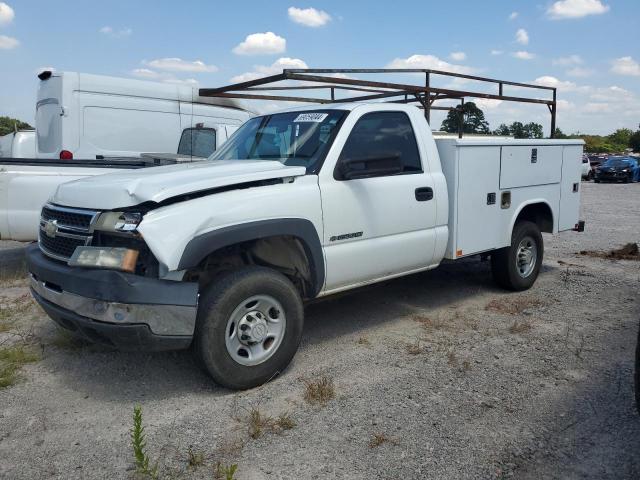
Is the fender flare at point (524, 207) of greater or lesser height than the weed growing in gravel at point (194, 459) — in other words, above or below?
above

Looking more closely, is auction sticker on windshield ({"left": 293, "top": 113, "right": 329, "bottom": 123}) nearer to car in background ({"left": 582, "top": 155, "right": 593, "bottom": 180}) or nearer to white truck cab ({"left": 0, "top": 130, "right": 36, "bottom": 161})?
white truck cab ({"left": 0, "top": 130, "right": 36, "bottom": 161})

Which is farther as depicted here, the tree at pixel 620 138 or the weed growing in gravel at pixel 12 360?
the tree at pixel 620 138

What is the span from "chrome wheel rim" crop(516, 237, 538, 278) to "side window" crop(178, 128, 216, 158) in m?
5.66

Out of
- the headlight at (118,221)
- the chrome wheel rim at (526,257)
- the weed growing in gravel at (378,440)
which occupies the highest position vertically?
the headlight at (118,221)

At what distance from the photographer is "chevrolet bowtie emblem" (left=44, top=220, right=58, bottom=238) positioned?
405 cm

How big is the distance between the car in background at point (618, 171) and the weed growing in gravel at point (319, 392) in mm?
29251

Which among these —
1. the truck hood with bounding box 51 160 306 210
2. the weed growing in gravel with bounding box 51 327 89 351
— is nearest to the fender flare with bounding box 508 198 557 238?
the truck hood with bounding box 51 160 306 210

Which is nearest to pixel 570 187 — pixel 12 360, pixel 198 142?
pixel 12 360

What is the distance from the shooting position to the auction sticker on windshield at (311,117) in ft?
15.9

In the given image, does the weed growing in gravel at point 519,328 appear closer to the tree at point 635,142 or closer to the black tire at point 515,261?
the black tire at point 515,261

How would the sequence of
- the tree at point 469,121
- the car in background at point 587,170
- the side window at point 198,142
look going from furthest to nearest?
the car in background at point 587,170 < the side window at point 198,142 < the tree at point 469,121

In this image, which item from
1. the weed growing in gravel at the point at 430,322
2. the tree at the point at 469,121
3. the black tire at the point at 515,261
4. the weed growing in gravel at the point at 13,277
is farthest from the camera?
the tree at the point at 469,121

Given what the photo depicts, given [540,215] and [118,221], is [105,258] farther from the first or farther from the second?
[540,215]

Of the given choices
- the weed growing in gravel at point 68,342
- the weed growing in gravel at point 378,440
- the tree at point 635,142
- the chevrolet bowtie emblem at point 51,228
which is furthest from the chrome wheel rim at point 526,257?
the tree at point 635,142
